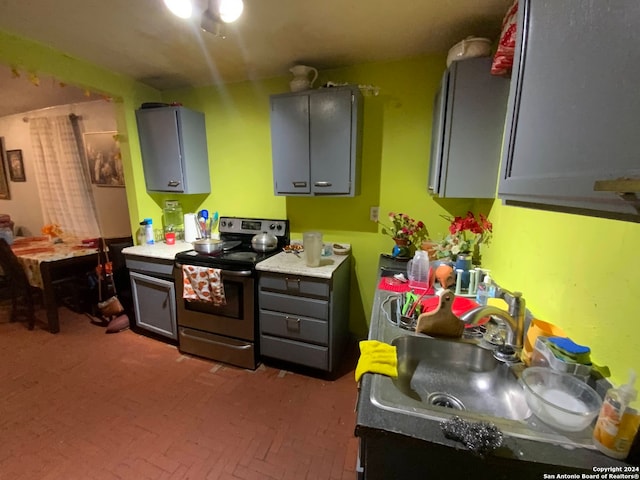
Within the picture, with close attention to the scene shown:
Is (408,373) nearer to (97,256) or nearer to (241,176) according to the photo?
(241,176)

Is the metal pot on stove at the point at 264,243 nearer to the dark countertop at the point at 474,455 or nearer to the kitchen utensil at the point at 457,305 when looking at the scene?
the kitchen utensil at the point at 457,305

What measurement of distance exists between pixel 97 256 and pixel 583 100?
12.2ft

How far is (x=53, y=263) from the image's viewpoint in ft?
8.29

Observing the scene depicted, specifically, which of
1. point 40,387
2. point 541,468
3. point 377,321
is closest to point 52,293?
point 40,387

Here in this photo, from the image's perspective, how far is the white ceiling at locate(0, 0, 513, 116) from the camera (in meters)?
1.38

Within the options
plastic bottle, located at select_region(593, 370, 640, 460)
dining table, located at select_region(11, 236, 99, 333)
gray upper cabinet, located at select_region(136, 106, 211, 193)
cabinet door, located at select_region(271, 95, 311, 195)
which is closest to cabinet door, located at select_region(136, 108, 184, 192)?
gray upper cabinet, located at select_region(136, 106, 211, 193)

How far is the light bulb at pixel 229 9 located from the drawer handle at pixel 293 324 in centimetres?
171

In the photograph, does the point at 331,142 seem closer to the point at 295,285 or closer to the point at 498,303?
the point at 295,285

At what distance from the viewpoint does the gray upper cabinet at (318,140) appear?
1.84 meters

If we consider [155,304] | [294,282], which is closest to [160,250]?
[155,304]

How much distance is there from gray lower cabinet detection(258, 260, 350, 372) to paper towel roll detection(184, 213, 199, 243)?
3.52 ft

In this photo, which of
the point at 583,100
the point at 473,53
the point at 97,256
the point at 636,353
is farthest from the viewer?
the point at 97,256

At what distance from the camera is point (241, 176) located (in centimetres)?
251

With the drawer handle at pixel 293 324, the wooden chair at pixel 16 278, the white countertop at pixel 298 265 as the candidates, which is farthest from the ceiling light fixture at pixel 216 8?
the wooden chair at pixel 16 278
